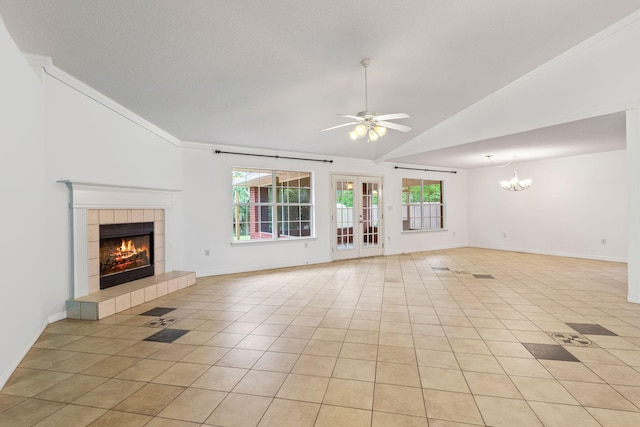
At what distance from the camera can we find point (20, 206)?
2.44m

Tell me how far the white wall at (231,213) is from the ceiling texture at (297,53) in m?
0.63

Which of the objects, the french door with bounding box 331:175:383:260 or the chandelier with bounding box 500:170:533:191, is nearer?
the chandelier with bounding box 500:170:533:191

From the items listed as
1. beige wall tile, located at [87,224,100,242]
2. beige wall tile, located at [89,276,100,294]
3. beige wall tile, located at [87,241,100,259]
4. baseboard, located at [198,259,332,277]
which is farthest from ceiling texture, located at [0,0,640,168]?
baseboard, located at [198,259,332,277]

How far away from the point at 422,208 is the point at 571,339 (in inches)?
244

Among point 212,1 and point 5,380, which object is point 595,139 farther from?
point 5,380

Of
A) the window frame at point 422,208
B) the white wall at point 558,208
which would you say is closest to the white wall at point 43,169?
the window frame at point 422,208

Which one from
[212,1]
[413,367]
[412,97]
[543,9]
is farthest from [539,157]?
[212,1]

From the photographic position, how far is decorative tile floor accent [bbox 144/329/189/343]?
113 inches

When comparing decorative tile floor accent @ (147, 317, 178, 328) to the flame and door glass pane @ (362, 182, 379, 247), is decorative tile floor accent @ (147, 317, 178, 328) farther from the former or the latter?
door glass pane @ (362, 182, 379, 247)

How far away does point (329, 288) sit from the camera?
4.71 m

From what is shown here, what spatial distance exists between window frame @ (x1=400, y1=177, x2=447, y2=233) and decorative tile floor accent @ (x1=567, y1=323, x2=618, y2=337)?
17.3ft

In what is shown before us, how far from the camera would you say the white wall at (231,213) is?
5578mm

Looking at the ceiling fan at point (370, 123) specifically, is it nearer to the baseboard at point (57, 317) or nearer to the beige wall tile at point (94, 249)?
the beige wall tile at point (94, 249)

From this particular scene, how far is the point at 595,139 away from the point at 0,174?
307 inches
